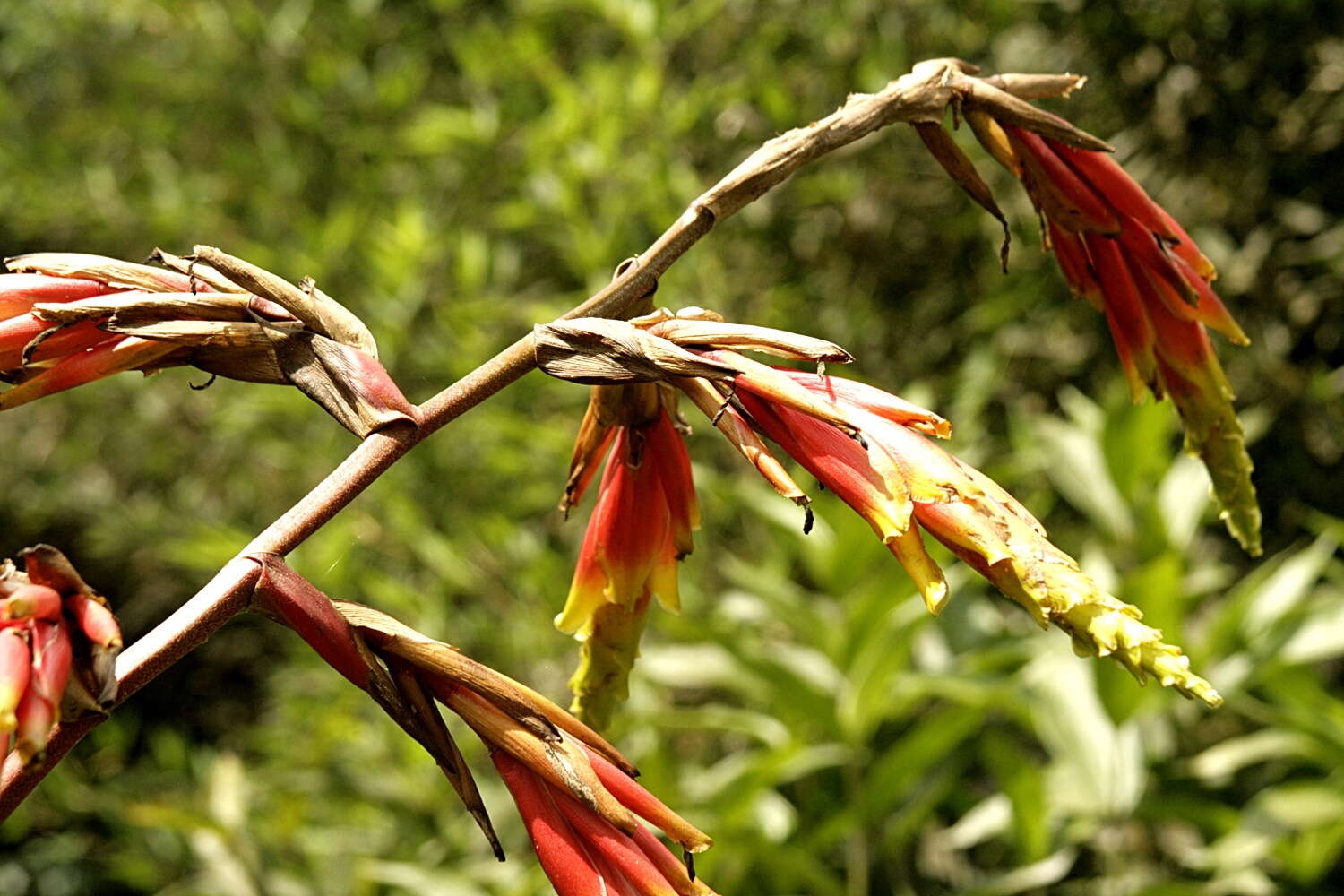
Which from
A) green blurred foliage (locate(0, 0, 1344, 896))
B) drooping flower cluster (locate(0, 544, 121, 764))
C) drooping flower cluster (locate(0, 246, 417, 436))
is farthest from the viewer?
green blurred foliage (locate(0, 0, 1344, 896))

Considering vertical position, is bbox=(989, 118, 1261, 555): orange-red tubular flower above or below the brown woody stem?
below

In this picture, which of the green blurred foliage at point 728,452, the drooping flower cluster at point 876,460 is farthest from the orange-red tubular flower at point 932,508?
the green blurred foliage at point 728,452

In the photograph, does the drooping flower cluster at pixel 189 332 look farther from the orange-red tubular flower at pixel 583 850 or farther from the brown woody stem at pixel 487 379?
the orange-red tubular flower at pixel 583 850

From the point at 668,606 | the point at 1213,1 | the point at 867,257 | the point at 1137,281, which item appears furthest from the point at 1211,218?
the point at 668,606

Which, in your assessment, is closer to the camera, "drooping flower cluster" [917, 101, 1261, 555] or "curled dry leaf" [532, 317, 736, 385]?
"curled dry leaf" [532, 317, 736, 385]

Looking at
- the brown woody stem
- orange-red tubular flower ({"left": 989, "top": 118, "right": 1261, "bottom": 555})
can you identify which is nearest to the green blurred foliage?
orange-red tubular flower ({"left": 989, "top": 118, "right": 1261, "bottom": 555})

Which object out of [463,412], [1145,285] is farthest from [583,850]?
[1145,285]

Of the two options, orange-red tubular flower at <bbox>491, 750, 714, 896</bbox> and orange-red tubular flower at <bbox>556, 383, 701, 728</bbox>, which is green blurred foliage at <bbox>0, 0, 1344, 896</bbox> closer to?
orange-red tubular flower at <bbox>556, 383, 701, 728</bbox>
